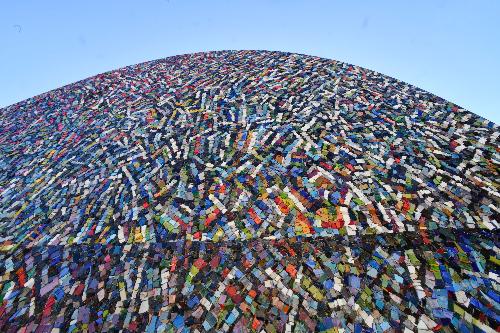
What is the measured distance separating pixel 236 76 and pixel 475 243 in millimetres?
8808

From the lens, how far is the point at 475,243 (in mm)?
5180

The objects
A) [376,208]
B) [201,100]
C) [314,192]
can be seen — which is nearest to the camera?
[376,208]

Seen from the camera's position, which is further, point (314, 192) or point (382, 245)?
point (314, 192)

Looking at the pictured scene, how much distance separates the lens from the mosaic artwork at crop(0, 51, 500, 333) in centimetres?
471

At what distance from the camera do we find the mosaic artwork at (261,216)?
471 cm

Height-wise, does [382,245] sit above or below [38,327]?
Answer: above

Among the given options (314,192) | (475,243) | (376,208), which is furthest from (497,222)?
(314,192)

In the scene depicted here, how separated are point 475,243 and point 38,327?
6.89 meters

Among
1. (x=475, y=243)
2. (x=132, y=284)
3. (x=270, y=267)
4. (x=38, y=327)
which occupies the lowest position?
A: (x=38, y=327)

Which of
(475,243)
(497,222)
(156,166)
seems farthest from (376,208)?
(156,166)

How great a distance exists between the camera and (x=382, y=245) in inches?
210

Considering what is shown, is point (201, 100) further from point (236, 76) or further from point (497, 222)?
point (497, 222)

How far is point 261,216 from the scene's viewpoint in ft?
20.1

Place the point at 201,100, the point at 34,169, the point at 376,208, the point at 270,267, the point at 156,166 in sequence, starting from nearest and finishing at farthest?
the point at 270,267 < the point at 376,208 < the point at 156,166 < the point at 34,169 < the point at 201,100
